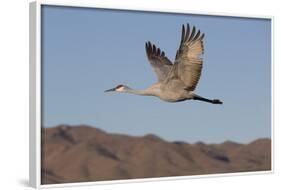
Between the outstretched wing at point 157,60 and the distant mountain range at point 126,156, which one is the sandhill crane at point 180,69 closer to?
the outstretched wing at point 157,60

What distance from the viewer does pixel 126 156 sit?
8953 mm

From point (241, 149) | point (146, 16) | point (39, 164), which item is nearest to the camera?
point (39, 164)

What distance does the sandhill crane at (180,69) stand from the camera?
9.03 meters

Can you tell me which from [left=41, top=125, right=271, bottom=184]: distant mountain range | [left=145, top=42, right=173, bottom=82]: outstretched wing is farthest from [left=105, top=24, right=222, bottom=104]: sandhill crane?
[left=41, top=125, right=271, bottom=184]: distant mountain range

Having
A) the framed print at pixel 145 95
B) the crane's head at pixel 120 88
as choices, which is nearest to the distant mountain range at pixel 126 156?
the framed print at pixel 145 95

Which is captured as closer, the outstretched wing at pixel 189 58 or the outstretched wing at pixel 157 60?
the outstretched wing at pixel 157 60

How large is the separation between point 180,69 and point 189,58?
0.57ft

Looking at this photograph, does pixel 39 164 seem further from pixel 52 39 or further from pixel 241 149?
pixel 241 149

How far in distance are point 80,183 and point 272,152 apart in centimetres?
266

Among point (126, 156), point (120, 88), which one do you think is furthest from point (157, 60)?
point (126, 156)

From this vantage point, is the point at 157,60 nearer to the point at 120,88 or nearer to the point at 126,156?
the point at 120,88

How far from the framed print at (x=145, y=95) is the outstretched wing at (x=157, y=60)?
11 millimetres

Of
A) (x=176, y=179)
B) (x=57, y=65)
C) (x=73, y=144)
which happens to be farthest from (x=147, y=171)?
(x=57, y=65)

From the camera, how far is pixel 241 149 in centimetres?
971
